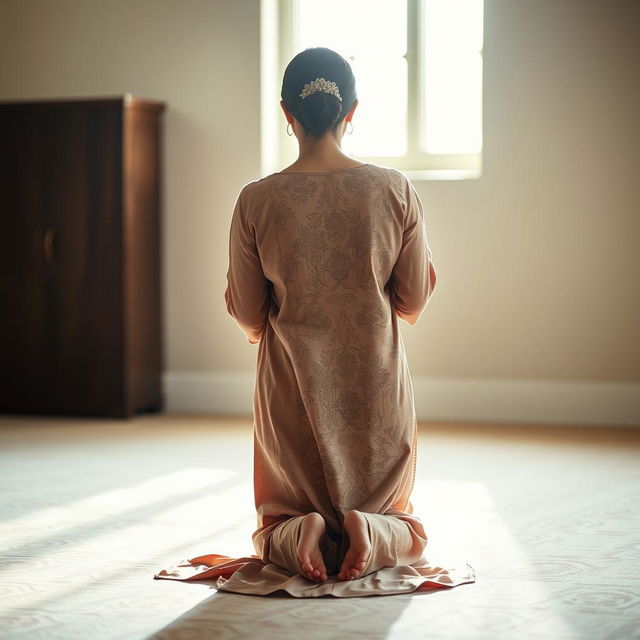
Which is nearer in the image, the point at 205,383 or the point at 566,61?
the point at 566,61

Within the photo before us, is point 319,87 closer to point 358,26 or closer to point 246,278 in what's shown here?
point 246,278

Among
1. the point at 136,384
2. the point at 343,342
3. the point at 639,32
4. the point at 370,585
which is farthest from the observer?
the point at 136,384

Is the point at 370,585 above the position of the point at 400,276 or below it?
below

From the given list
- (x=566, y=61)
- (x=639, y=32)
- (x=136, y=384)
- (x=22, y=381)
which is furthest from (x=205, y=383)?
(x=639, y=32)

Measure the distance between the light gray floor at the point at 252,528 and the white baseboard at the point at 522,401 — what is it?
21 cm

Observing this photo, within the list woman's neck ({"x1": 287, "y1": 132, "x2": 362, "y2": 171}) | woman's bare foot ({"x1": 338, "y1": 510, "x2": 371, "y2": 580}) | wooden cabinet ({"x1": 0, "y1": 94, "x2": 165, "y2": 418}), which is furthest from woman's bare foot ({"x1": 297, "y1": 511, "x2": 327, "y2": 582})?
wooden cabinet ({"x1": 0, "y1": 94, "x2": 165, "y2": 418})

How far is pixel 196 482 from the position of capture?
3.90 m

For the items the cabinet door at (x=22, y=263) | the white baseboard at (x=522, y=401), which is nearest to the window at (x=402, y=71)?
the white baseboard at (x=522, y=401)

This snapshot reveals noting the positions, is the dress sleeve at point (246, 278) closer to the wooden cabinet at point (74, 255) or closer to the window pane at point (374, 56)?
the wooden cabinet at point (74, 255)

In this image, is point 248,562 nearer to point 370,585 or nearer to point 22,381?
point 370,585

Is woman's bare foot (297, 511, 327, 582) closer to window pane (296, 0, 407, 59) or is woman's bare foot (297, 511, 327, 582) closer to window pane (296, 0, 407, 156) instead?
window pane (296, 0, 407, 156)

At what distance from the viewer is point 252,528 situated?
10.3 feet

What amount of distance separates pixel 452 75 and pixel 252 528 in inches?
129

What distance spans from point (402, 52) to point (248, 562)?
3.78m
